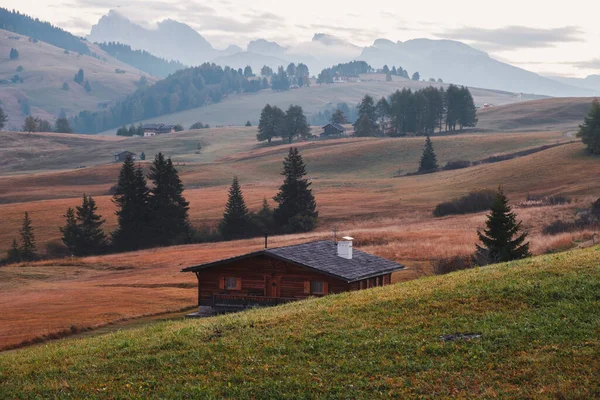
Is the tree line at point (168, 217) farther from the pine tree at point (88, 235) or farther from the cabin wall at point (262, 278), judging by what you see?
the cabin wall at point (262, 278)

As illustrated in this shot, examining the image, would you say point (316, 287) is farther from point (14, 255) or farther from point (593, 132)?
point (593, 132)

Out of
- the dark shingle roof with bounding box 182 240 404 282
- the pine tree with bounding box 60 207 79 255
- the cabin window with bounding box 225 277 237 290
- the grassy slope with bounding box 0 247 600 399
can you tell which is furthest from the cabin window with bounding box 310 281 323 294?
the pine tree with bounding box 60 207 79 255

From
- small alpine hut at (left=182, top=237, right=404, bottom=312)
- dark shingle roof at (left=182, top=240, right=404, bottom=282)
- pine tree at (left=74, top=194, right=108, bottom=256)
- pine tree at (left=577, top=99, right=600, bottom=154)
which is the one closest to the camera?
dark shingle roof at (left=182, top=240, right=404, bottom=282)

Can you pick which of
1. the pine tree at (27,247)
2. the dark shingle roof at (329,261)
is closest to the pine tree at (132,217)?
the pine tree at (27,247)

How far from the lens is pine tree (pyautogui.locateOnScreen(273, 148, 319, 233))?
4033 inches

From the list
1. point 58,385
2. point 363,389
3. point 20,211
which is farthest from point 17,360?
point 20,211

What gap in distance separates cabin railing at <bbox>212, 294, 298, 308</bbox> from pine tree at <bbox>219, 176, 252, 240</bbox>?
55.4 meters

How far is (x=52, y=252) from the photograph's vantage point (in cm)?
→ 9944

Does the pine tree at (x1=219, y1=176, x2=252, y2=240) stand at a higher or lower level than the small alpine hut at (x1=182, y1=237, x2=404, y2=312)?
lower

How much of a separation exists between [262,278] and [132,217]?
62.3m

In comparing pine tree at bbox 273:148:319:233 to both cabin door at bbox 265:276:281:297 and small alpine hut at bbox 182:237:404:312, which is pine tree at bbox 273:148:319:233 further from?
cabin door at bbox 265:276:281:297

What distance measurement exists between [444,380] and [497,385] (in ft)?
4.46

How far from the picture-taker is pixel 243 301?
45594mm

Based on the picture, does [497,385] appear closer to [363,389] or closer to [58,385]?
[363,389]
